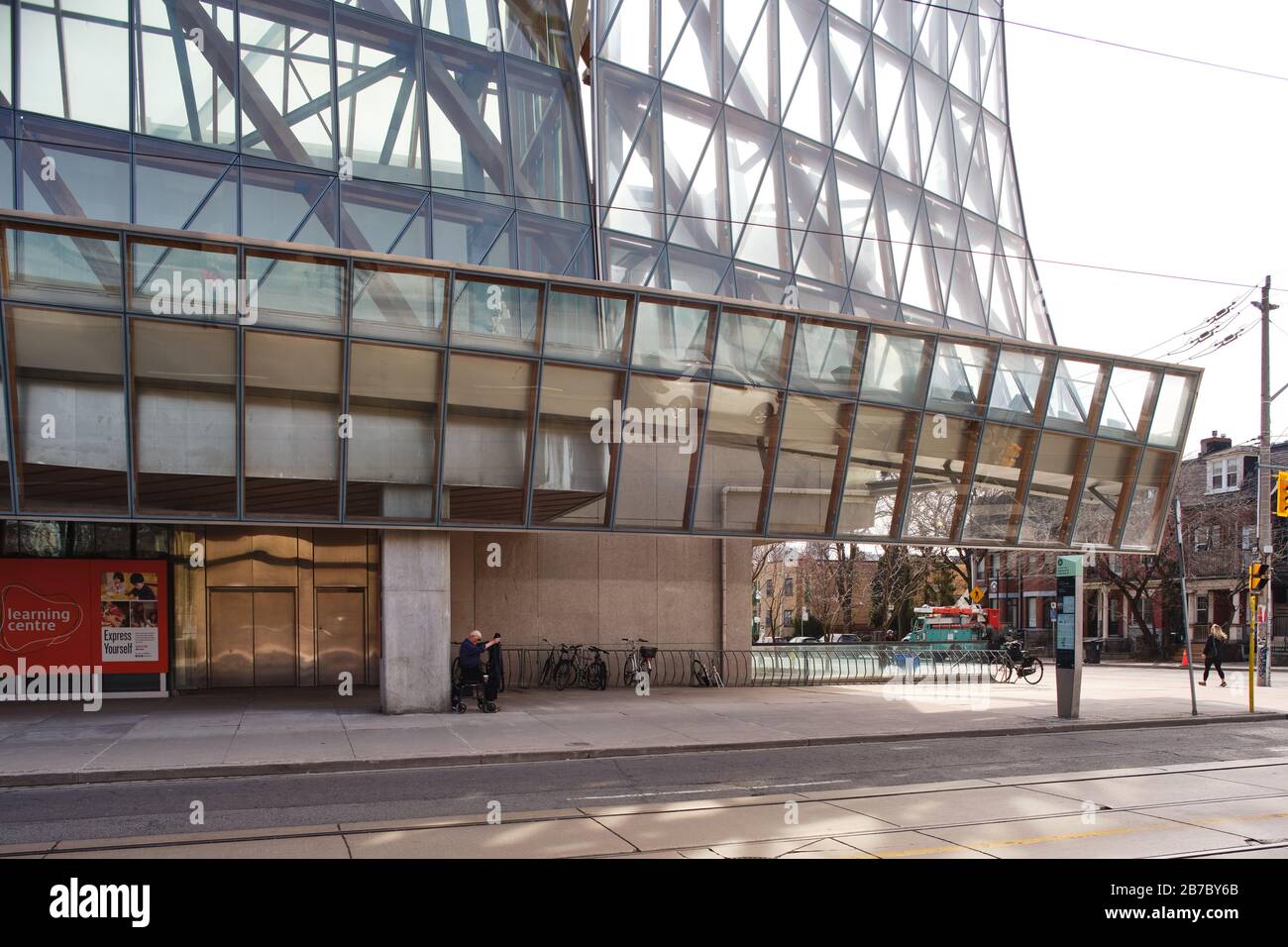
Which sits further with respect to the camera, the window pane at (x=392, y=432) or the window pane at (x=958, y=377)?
the window pane at (x=958, y=377)

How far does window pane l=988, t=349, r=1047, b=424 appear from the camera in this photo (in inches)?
965

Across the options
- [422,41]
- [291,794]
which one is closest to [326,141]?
[422,41]

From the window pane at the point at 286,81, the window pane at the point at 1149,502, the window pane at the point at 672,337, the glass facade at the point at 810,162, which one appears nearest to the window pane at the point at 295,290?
the window pane at the point at 286,81

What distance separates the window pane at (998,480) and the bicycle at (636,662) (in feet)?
26.2

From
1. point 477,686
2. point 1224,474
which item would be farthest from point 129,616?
point 1224,474

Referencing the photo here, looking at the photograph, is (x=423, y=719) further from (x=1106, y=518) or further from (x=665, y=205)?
(x=1106, y=518)

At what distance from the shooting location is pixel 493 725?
17891 millimetres

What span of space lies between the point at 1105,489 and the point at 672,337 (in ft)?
41.1

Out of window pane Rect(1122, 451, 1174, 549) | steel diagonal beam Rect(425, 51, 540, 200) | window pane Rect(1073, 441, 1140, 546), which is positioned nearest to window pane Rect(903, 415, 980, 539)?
window pane Rect(1073, 441, 1140, 546)

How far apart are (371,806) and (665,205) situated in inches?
626

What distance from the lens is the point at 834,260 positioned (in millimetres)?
25375

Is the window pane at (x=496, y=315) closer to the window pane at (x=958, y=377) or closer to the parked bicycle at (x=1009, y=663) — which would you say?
the window pane at (x=958, y=377)

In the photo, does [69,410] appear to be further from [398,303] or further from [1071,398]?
[1071,398]

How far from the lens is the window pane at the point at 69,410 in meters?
16.8
